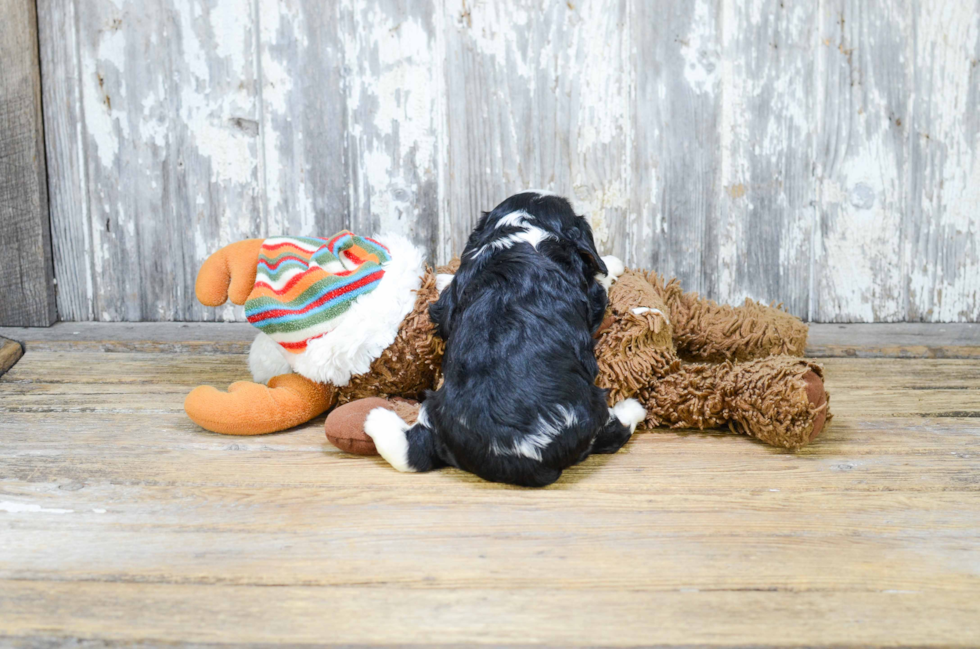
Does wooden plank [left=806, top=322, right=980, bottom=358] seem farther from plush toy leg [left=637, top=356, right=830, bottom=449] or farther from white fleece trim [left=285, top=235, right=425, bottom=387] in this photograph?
white fleece trim [left=285, top=235, right=425, bottom=387]

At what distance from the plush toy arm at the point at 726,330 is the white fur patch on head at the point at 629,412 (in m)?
0.40

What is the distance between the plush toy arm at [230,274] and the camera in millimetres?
1844

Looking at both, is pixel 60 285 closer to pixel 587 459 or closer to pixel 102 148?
pixel 102 148

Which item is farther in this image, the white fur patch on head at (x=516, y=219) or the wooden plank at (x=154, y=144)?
the wooden plank at (x=154, y=144)

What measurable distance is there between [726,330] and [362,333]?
970 millimetres

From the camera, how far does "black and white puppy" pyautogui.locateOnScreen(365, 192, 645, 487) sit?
4.79 feet

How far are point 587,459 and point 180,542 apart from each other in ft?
2.67

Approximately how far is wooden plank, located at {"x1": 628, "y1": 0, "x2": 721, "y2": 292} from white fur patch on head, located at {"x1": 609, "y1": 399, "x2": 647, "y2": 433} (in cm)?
79

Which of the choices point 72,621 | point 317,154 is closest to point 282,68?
point 317,154

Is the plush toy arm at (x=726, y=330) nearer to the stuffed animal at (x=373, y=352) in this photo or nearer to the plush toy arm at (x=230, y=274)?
the stuffed animal at (x=373, y=352)

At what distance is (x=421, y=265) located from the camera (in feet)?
6.26

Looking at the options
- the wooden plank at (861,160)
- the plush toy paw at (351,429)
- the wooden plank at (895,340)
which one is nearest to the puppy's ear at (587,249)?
the plush toy paw at (351,429)

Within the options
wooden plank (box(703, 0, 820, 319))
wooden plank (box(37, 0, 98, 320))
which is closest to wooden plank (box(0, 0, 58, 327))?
wooden plank (box(37, 0, 98, 320))

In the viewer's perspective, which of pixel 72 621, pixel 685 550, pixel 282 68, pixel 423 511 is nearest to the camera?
pixel 72 621
